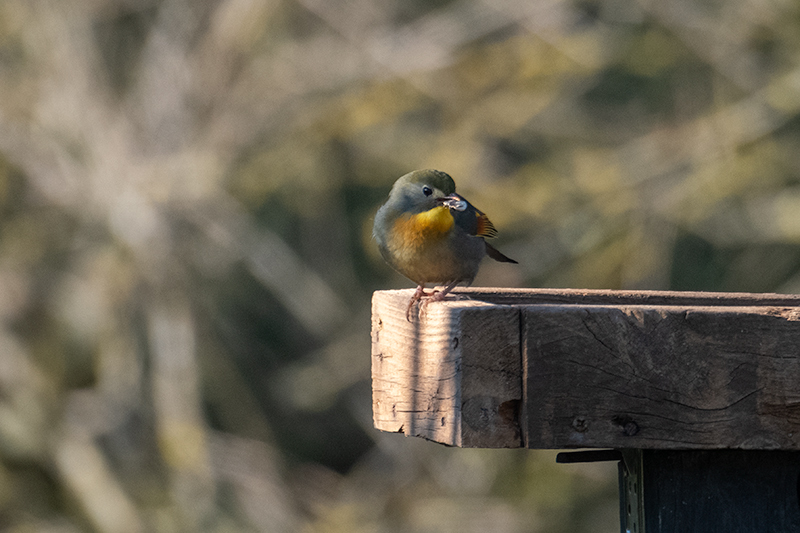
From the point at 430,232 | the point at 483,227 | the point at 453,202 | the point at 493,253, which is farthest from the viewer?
the point at 493,253

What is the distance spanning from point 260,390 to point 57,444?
2.32m

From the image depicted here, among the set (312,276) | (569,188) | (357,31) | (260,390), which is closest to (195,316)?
(312,276)

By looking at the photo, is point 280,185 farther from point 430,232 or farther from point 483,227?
point 430,232

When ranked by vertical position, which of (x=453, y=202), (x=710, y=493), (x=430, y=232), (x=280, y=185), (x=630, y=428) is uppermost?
(x=280, y=185)

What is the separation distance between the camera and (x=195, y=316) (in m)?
7.28

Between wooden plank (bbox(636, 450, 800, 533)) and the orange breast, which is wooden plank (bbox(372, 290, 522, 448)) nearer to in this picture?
Result: wooden plank (bbox(636, 450, 800, 533))

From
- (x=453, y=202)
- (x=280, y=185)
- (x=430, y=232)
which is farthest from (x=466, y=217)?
(x=280, y=185)

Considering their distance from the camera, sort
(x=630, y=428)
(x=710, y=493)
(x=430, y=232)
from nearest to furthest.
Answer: (x=630, y=428) → (x=710, y=493) → (x=430, y=232)

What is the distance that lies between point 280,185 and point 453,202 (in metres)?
4.38

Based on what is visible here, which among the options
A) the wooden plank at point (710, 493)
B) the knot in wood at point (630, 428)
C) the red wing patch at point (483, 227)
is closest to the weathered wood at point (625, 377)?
the knot in wood at point (630, 428)

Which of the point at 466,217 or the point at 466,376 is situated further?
the point at 466,217

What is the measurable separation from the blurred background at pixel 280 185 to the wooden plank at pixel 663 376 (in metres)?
4.24

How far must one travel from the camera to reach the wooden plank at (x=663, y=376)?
181cm

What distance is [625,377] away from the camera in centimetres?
184
